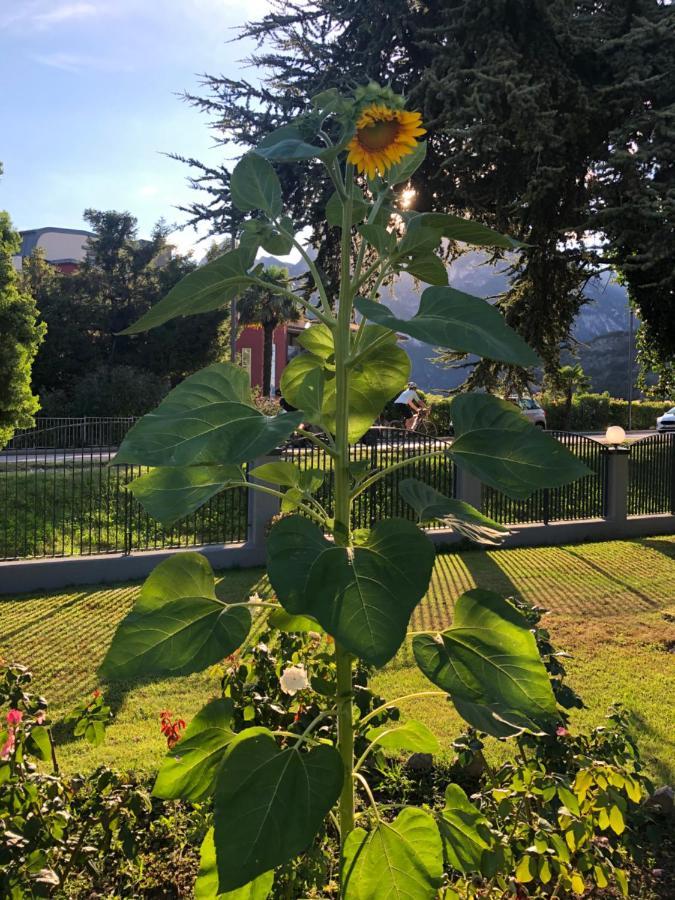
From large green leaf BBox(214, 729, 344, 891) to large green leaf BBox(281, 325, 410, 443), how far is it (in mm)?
542

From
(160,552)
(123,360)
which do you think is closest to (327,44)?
(160,552)

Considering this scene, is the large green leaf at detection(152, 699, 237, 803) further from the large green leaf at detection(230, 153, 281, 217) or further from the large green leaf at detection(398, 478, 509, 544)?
the large green leaf at detection(230, 153, 281, 217)

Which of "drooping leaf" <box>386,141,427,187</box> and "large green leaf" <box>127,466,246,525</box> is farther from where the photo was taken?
A: "drooping leaf" <box>386,141,427,187</box>

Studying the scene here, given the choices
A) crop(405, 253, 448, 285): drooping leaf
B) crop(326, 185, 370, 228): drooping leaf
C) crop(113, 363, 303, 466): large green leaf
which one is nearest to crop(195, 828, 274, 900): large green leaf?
crop(113, 363, 303, 466): large green leaf

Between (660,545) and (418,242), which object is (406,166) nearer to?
(418,242)

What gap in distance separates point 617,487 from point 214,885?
35.6 feet

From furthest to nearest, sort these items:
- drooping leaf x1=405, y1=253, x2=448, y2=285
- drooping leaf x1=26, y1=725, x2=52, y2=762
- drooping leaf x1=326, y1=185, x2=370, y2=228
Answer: drooping leaf x1=26, y1=725, x2=52, y2=762
drooping leaf x1=326, y1=185, x2=370, y2=228
drooping leaf x1=405, y1=253, x2=448, y2=285

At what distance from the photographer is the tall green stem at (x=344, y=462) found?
1204mm

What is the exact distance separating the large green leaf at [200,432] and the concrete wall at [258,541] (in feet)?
15.9

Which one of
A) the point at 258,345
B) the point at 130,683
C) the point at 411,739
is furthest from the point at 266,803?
the point at 258,345

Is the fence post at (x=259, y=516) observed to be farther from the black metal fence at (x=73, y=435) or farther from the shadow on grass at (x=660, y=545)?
the shadow on grass at (x=660, y=545)

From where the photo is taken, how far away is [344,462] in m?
1.28

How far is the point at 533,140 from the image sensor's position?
617 cm

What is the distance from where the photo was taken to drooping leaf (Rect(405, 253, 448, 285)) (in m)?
1.18
